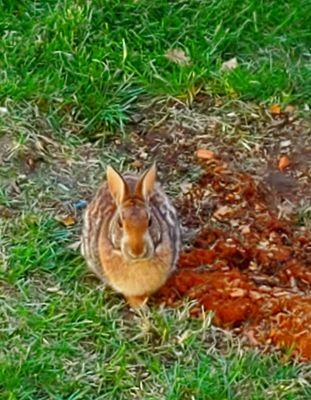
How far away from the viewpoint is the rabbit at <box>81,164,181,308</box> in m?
5.24

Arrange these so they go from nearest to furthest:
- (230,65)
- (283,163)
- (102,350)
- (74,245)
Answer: (102,350), (74,245), (283,163), (230,65)

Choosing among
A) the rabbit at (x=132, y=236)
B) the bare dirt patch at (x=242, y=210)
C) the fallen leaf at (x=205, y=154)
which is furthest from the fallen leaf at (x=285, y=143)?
the rabbit at (x=132, y=236)

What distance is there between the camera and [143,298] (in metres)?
5.49

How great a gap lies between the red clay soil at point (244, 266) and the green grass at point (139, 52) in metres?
0.59

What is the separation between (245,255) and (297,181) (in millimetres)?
636

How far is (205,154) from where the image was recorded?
633 centimetres

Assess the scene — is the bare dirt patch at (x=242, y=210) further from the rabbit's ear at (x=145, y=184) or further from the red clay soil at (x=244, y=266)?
the rabbit's ear at (x=145, y=184)

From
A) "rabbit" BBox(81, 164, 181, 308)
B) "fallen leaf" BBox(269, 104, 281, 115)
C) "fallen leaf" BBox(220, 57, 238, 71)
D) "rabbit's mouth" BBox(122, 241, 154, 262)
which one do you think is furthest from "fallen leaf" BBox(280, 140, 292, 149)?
"rabbit's mouth" BBox(122, 241, 154, 262)

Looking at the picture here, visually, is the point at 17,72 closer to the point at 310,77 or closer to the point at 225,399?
the point at 310,77

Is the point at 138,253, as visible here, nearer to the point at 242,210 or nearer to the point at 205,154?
the point at 242,210

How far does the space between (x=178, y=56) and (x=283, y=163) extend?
885mm

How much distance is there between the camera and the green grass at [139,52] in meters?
6.60

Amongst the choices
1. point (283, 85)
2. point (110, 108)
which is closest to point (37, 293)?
point (110, 108)

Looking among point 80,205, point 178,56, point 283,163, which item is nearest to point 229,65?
point 178,56
